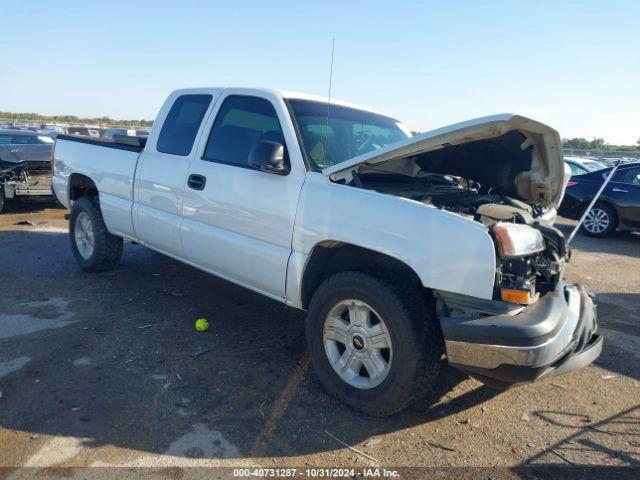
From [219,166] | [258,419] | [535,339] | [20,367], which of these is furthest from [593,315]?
[20,367]

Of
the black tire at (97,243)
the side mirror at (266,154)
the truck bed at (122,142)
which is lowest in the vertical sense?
the black tire at (97,243)

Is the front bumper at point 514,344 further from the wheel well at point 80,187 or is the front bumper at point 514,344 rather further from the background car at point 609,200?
the background car at point 609,200

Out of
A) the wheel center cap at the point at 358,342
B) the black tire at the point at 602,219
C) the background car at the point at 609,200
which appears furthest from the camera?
the black tire at the point at 602,219

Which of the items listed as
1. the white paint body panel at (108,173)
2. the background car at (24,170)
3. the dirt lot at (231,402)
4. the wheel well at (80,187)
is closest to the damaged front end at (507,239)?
the dirt lot at (231,402)

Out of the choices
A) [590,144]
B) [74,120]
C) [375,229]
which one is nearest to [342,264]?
[375,229]

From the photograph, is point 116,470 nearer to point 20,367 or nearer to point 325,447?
point 325,447

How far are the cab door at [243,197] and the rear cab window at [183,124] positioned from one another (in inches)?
9.3

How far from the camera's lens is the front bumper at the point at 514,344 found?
102 inches

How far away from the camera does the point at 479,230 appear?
2.70 meters

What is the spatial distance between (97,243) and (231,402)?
3.22 m

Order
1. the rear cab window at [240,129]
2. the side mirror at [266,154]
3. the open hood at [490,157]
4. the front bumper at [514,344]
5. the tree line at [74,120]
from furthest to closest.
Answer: the tree line at [74,120]
the rear cab window at [240,129]
the side mirror at [266,154]
the open hood at [490,157]
the front bumper at [514,344]

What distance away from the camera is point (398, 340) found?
2.90 meters

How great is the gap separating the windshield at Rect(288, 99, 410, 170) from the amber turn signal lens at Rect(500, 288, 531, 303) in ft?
4.94

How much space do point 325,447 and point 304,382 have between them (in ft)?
2.37
